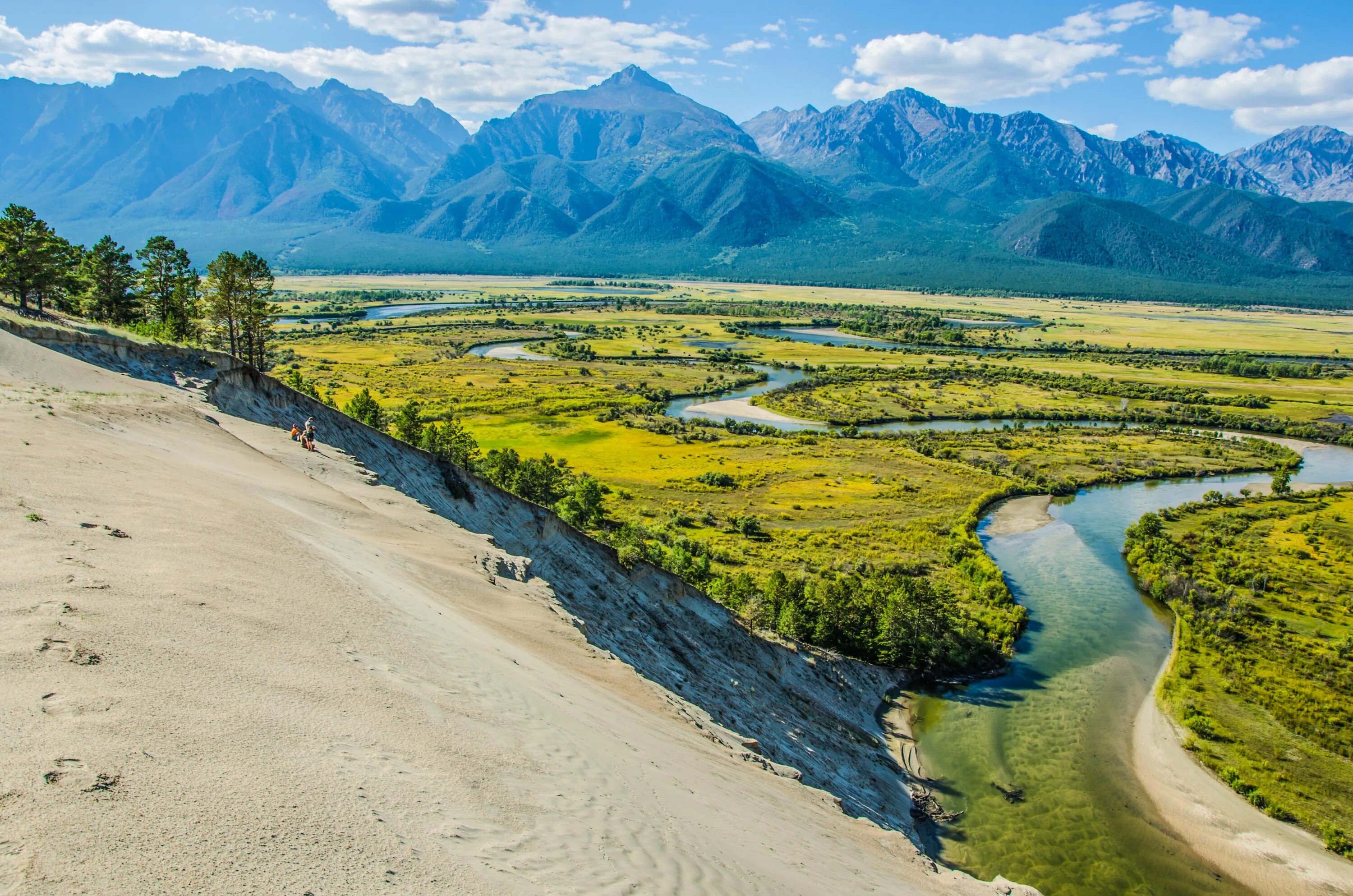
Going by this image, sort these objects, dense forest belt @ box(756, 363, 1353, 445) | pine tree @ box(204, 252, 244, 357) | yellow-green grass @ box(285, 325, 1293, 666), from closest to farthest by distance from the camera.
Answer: pine tree @ box(204, 252, 244, 357)
yellow-green grass @ box(285, 325, 1293, 666)
dense forest belt @ box(756, 363, 1353, 445)

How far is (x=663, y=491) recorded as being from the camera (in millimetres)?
77812

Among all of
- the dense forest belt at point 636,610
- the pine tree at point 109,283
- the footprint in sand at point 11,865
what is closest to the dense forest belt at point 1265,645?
the dense forest belt at point 636,610

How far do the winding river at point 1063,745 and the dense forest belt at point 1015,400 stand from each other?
59.5m

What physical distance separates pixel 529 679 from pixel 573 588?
11.3 m

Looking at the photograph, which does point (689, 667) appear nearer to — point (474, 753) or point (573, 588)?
point (573, 588)

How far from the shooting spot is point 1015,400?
433 feet

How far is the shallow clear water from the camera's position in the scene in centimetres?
2972

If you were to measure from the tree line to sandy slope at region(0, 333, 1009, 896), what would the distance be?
34886 mm

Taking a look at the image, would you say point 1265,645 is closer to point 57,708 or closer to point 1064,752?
point 1064,752

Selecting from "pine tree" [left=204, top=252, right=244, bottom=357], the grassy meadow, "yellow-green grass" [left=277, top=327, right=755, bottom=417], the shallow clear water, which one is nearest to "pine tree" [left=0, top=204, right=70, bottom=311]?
"pine tree" [left=204, top=252, right=244, bottom=357]

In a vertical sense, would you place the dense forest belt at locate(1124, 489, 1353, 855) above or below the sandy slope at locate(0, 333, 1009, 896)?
below

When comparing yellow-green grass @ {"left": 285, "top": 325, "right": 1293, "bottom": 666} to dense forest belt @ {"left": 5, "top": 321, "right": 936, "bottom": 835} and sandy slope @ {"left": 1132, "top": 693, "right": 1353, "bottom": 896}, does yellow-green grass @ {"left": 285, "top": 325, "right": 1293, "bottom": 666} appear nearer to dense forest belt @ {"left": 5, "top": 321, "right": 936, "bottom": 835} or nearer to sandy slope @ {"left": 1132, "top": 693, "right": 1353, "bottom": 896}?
sandy slope @ {"left": 1132, "top": 693, "right": 1353, "bottom": 896}

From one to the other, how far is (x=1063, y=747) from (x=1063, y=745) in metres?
0.13

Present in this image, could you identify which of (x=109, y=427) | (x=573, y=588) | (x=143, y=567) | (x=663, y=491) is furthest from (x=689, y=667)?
(x=663, y=491)
